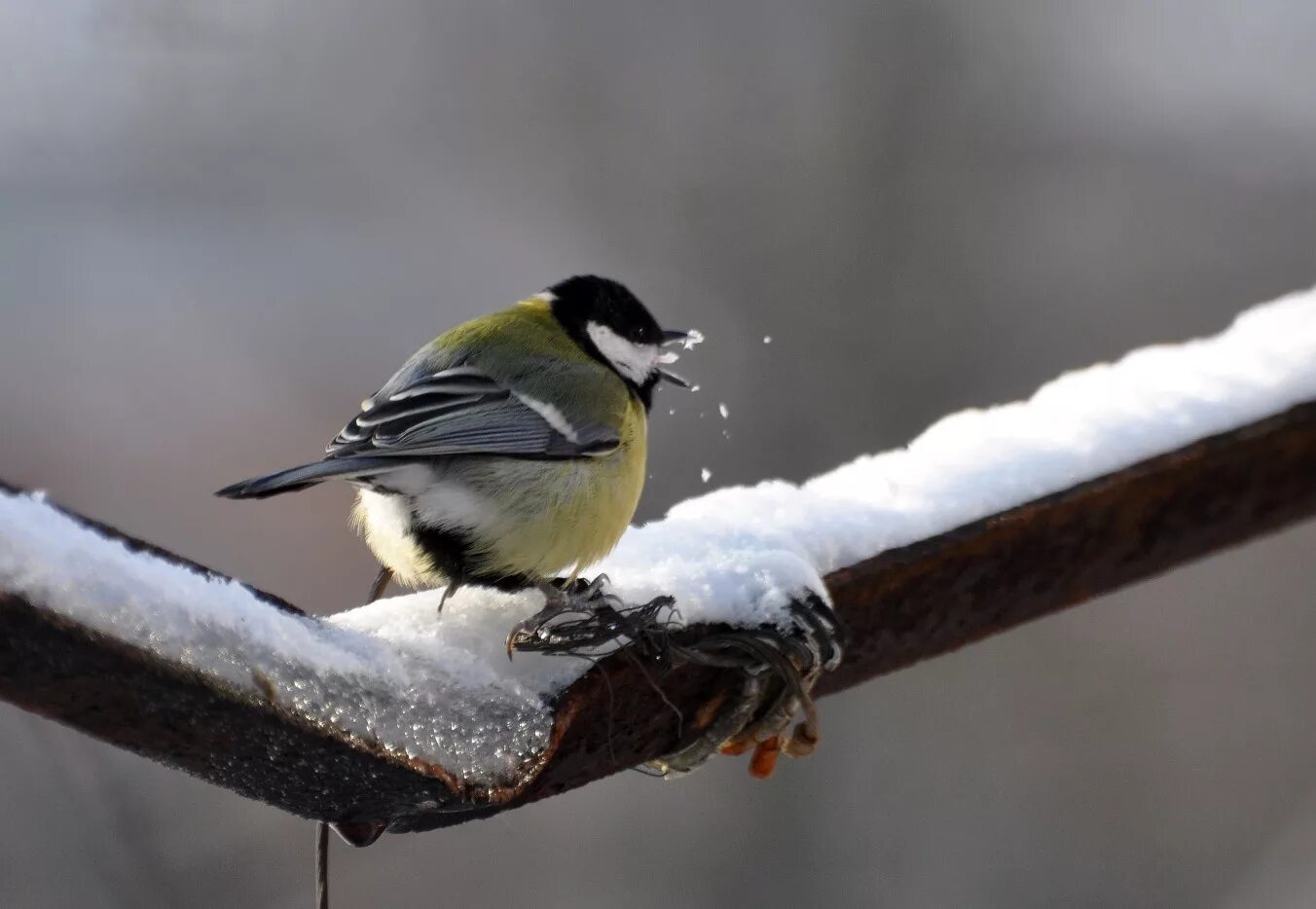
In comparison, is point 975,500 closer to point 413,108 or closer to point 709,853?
point 709,853

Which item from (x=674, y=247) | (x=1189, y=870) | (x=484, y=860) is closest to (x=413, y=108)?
(x=674, y=247)

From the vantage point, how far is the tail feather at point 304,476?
124cm

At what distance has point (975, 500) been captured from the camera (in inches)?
50.5

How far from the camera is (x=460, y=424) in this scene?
1724 millimetres

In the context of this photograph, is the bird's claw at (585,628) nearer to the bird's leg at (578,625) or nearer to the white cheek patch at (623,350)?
the bird's leg at (578,625)

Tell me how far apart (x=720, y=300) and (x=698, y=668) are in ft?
11.8

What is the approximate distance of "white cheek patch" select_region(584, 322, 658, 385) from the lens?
7.22 ft

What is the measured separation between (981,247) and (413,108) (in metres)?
2.49

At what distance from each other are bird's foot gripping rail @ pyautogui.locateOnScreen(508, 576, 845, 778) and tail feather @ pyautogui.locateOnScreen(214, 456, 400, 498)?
1.08 feet

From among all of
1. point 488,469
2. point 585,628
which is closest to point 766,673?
point 585,628

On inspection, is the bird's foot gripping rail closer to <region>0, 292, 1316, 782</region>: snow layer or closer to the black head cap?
<region>0, 292, 1316, 782</region>: snow layer

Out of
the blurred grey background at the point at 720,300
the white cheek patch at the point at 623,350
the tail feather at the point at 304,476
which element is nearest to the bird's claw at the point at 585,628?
the tail feather at the point at 304,476

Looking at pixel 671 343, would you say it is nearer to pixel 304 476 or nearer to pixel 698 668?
pixel 304 476

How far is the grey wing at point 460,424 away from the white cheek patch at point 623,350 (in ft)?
1.13
